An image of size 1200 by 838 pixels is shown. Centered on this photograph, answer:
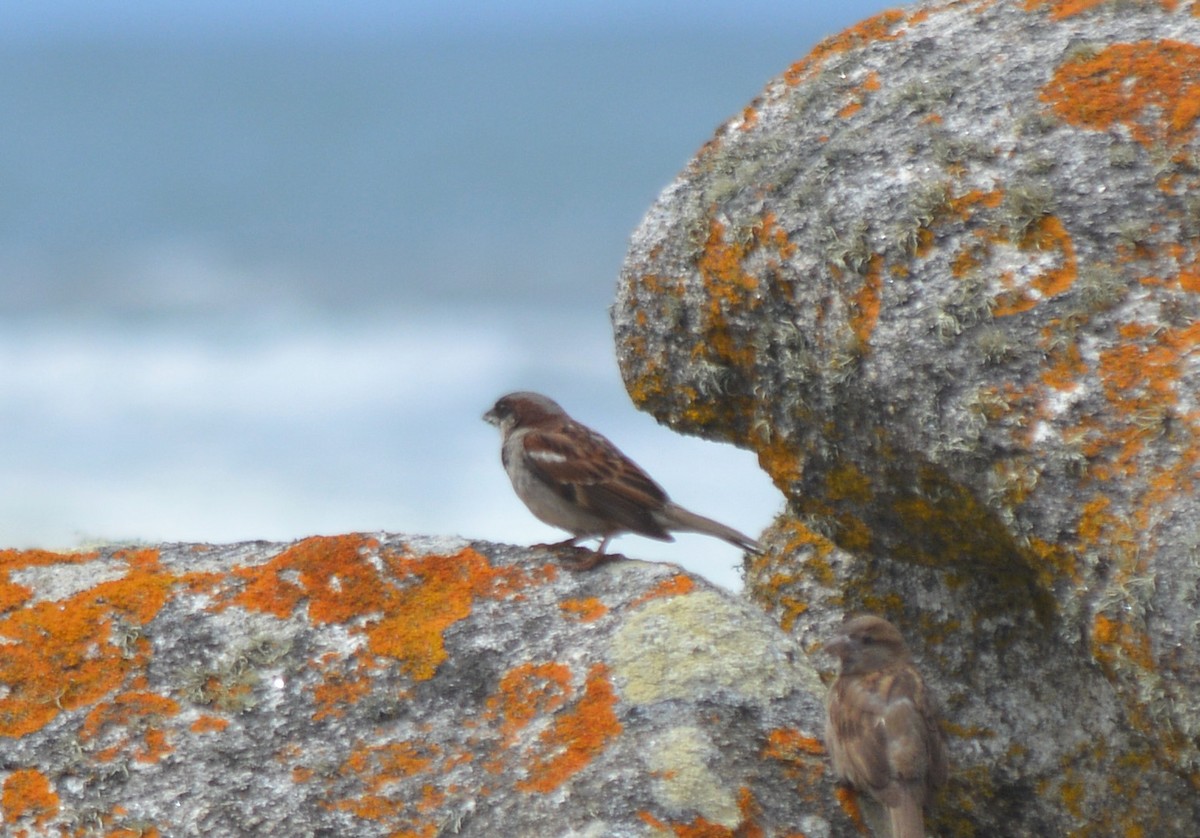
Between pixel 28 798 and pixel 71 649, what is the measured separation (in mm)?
686

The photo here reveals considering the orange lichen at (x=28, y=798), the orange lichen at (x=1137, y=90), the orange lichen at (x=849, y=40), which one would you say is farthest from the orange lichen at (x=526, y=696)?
the orange lichen at (x=849, y=40)

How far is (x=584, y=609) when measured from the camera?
587cm

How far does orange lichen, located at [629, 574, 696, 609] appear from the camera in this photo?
19.3 feet

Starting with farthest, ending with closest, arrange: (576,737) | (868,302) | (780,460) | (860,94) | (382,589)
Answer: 1. (860,94)
2. (780,460)
3. (868,302)
4. (382,589)
5. (576,737)

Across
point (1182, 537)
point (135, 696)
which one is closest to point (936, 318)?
point (1182, 537)

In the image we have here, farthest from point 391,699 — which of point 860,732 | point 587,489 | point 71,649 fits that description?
point 587,489

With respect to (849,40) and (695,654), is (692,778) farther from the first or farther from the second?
(849,40)

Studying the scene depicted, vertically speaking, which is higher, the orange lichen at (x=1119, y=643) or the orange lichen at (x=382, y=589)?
the orange lichen at (x=382, y=589)

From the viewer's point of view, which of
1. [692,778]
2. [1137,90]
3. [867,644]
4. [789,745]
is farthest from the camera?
[867,644]

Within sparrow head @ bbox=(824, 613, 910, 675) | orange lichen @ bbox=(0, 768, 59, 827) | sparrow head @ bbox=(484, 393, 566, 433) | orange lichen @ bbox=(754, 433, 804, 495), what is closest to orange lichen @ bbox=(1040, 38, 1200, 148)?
orange lichen @ bbox=(754, 433, 804, 495)

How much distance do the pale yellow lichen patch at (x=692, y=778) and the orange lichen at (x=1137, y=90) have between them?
9.99ft

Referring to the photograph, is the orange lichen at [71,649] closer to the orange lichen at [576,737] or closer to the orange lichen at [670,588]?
the orange lichen at [576,737]

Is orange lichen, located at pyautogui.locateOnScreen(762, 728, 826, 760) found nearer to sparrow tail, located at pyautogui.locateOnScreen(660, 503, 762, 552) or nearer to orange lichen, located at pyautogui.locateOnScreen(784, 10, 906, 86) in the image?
sparrow tail, located at pyautogui.locateOnScreen(660, 503, 762, 552)

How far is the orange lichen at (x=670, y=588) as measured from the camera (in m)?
5.89
